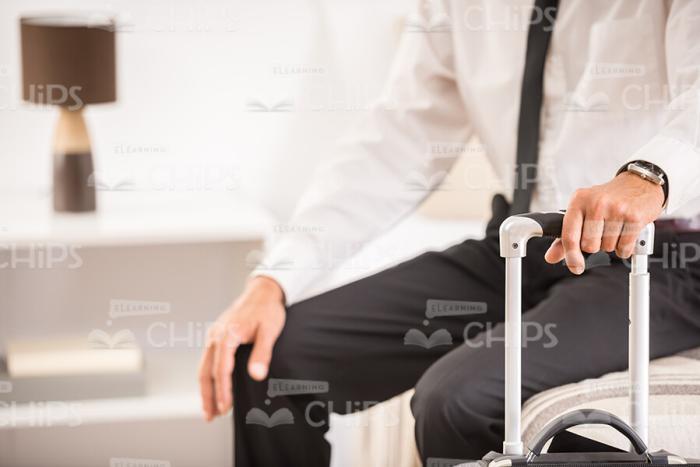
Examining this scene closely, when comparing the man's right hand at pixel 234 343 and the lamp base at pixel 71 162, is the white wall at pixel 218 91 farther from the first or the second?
the man's right hand at pixel 234 343

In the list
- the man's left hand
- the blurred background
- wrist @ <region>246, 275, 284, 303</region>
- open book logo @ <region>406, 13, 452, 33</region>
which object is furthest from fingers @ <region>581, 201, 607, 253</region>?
the blurred background

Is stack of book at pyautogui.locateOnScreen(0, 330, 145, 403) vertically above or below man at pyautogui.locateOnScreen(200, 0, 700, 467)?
below

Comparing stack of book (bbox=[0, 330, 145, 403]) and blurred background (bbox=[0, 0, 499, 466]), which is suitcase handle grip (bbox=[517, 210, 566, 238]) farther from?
stack of book (bbox=[0, 330, 145, 403])

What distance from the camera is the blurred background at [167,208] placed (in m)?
2.07

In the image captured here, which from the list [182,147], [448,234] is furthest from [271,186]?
[448,234]

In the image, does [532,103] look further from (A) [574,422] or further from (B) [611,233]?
(A) [574,422]

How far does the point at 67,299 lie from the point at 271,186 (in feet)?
1.67

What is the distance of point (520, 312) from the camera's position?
1.04m

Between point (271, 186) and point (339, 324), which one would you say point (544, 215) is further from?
point (271, 186)

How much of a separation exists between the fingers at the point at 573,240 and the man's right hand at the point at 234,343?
62 cm

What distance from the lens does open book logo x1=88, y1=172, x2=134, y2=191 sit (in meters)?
2.15

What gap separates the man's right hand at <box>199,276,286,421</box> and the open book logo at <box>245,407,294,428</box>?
83 mm

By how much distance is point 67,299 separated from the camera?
210 centimetres

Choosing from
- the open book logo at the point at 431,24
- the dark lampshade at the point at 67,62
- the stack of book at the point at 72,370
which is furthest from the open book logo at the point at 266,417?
the dark lampshade at the point at 67,62
